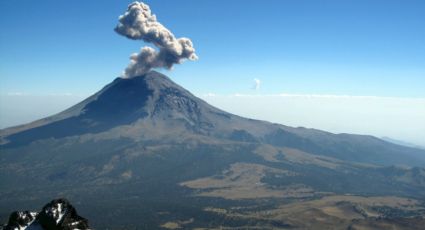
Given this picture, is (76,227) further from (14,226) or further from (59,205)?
(14,226)

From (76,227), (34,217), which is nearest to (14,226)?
(34,217)

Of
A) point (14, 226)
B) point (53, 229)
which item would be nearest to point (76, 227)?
point (53, 229)

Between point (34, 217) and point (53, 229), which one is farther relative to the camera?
point (34, 217)

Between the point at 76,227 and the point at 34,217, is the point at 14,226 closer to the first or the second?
the point at 34,217

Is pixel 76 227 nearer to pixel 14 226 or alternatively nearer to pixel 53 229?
pixel 53 229
